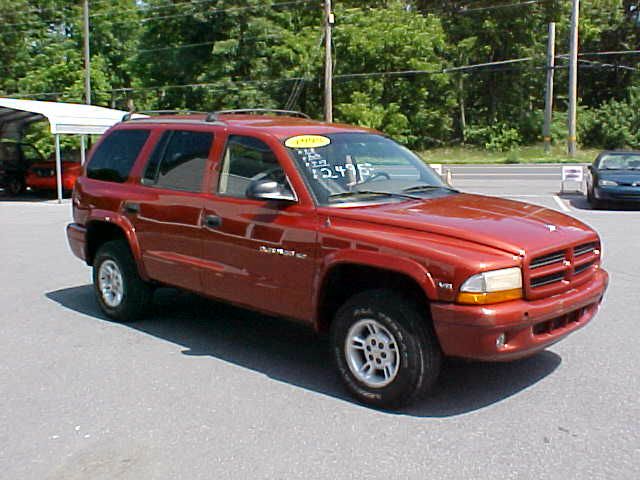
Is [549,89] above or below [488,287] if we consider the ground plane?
above

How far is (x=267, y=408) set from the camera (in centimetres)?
481

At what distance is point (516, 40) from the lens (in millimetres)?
48125

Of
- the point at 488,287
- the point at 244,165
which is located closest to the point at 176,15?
the point at 244,165

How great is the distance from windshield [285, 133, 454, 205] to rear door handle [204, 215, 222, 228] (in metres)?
0.78

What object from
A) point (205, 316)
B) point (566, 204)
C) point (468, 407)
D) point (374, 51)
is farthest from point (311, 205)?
point (374, 51)

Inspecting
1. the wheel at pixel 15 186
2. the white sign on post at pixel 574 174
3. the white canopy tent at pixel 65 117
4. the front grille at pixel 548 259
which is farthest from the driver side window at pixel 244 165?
the wheel at pixel 15 186

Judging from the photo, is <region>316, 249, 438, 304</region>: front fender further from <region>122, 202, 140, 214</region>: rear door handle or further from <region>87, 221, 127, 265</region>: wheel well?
<region>87, 221, 127, 265</region>: wheel well

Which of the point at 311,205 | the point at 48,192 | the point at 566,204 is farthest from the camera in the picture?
the point at 48,192

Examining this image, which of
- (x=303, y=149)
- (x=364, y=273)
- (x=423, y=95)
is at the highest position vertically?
(x=423, y=95)

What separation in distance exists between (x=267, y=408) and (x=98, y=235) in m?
3.24

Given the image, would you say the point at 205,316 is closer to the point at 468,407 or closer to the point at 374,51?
the point at 468,407

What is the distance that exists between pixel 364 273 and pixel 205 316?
2.61 metres

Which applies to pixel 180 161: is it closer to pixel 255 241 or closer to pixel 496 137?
pixel 255 241

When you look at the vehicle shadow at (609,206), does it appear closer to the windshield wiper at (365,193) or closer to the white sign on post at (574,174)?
the white sign on post at (574,174)
